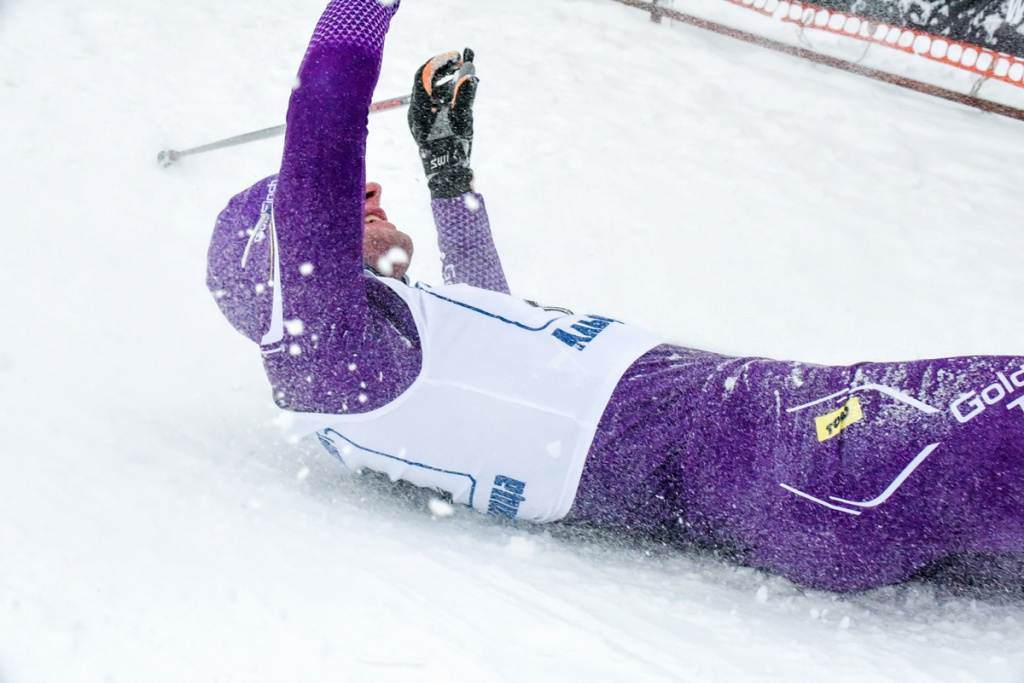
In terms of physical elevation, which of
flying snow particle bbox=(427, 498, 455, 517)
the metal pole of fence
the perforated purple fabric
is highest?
the metal pole of fence

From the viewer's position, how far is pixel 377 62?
142 cm

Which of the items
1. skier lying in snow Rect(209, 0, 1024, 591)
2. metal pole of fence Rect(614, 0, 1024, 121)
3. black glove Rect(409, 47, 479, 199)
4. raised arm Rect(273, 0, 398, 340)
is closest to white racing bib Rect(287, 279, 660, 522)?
skier lying in snow Rect(209, 0, 1024, 591)

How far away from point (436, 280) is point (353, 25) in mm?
1677

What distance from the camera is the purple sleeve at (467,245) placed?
7.54 feet

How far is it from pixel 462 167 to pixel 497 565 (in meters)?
1.27

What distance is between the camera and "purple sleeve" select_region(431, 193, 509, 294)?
2299 mm

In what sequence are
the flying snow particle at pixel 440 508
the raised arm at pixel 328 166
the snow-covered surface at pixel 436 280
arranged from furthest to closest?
the flying snow particle at pixel 440 508 < the raised arm at pixel 328 166 < the snow-covered surface at pixel 436 280

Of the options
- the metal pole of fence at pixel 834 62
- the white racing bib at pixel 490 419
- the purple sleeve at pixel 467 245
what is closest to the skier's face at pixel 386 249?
the white racing bib at pixel 490 419

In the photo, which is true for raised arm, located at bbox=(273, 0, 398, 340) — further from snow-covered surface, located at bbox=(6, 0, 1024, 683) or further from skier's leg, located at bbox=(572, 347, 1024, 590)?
skier's leg, located at bbox=(572, 347, 1024, 590)

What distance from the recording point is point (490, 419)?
1685 mm

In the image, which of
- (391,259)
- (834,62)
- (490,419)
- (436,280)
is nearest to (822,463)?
(490,419)

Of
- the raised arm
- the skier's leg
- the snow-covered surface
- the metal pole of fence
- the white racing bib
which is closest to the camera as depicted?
the snow-covered surface

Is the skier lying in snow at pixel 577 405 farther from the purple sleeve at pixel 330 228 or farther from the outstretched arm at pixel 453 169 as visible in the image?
the outstretched arm at pixel 453 169

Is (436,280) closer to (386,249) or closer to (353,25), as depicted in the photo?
(386,249)
